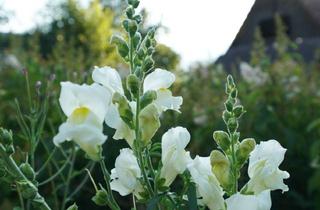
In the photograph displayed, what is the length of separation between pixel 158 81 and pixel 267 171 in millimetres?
174

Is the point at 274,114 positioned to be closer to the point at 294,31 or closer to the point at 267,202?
the point at 267,202

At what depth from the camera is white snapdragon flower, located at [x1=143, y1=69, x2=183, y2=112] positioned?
85 cm

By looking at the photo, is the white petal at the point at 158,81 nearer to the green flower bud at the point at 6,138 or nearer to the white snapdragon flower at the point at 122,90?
the white snapdragon flower at the point at 122,90

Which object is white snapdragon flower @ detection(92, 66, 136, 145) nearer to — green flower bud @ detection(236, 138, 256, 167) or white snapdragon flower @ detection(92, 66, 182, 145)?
white snapdragon flower @ detection(92, 66, 182, 145)

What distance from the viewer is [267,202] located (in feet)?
2.57

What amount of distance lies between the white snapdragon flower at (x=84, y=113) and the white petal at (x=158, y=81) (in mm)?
103

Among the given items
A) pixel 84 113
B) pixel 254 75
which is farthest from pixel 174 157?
pixel 254 75

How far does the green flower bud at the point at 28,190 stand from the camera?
0.74 m

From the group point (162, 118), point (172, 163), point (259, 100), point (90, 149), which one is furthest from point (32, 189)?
point (259, 100)

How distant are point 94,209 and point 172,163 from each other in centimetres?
210

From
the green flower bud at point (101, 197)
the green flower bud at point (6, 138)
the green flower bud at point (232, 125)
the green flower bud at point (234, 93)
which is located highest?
the green flower bud at point (234, 93)

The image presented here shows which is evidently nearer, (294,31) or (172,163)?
(172,163)

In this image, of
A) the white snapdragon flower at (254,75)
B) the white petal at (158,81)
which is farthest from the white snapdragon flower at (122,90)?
the white snapdragon flower at (254,75)

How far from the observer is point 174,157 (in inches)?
33.3
